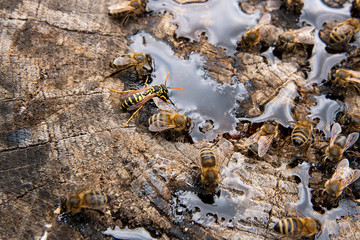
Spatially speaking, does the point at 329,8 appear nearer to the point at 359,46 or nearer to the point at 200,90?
the point at 359,46

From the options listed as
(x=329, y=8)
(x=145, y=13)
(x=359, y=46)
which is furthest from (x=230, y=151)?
(x=329, y=8)

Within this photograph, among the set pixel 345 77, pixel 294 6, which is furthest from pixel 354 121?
pixel 294 6

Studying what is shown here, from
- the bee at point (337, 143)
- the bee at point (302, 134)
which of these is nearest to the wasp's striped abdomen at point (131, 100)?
the bee at point (302, 134)

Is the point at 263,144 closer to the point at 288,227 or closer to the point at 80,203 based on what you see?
the point at 288,227

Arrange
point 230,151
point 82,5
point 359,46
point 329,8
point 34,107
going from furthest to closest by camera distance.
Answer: point 329,8 < point 359,46 < point 82,5 < point 230,151 < point 34,107

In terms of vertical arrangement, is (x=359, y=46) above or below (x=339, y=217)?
above

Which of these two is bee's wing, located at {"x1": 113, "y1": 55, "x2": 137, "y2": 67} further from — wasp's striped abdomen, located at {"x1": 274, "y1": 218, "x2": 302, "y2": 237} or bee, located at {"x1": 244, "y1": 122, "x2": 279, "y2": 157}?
wasp's striped abdomen, located at {"x1": 274, "y1": 218, "x2": 302, "y2": 237}

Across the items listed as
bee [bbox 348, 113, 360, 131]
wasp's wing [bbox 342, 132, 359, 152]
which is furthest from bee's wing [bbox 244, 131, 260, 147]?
bee [bbox 348, 113, 360, 131]
